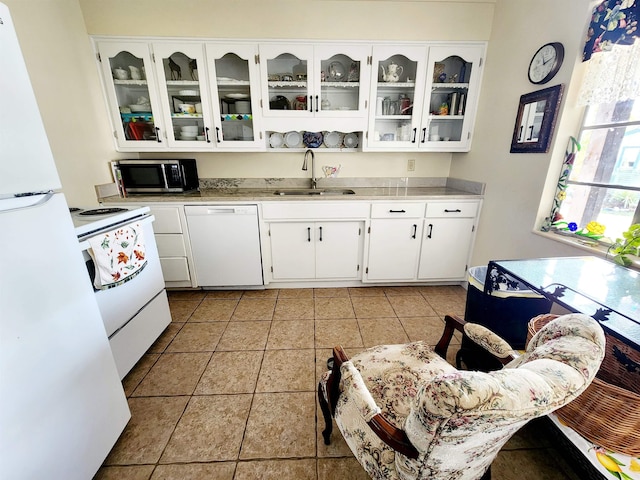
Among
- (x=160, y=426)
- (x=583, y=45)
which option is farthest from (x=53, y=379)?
(x=583, y=45)

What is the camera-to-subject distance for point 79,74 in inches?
81.8

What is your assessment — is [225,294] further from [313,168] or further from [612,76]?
[612,76]

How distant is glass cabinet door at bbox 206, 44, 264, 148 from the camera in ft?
7.35

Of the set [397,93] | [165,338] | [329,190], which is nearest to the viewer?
[165,338]

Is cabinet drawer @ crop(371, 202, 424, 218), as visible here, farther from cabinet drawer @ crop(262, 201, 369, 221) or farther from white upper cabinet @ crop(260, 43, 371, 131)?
white upper cabinet @ crop(260, 43, 371, 131)

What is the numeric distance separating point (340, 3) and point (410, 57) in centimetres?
73

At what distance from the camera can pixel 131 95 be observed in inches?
95.6

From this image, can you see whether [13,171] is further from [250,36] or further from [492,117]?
[492,117]

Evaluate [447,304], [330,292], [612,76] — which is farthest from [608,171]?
[330,292]

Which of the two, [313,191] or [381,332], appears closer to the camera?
[381,332]

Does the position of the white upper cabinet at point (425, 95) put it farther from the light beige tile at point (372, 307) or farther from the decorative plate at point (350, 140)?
the light beige tile at point (372, 307)

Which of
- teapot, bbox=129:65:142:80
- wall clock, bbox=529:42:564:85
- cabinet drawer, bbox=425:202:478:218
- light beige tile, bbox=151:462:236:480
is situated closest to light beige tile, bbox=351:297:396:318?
cabinet drawer, bbox=425:202:478:218

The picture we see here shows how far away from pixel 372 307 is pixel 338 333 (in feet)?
1.59

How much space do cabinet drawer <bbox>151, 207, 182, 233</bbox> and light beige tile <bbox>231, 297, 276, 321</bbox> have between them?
2.88 feet
